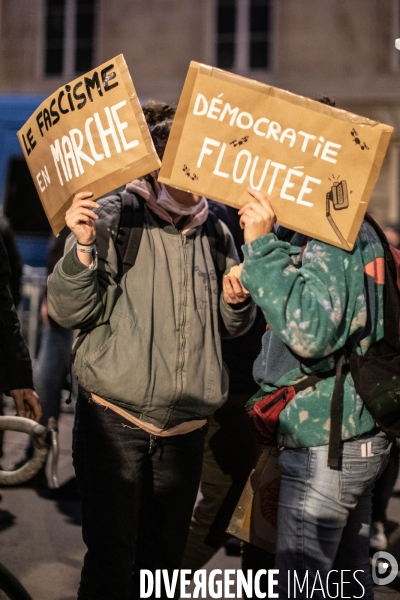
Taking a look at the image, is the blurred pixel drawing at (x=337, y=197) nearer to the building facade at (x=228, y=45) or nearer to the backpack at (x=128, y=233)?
the backpack at (x=128, y=233)

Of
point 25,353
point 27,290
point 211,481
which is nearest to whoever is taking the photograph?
point 25,353

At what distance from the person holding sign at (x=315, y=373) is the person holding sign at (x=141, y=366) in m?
0.43

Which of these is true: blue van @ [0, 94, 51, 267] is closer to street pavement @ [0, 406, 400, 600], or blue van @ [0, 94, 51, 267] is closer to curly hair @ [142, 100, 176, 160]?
street pavement @ [0, 406, 400, 600]

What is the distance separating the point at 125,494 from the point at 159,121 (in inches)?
52.6

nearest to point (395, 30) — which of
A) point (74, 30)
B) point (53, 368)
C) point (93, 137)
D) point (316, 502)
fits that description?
point (74, 30)

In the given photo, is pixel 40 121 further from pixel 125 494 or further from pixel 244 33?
pixel 244 33

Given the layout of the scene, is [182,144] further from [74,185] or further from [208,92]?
[74,185]

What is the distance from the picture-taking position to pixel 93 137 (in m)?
2.67

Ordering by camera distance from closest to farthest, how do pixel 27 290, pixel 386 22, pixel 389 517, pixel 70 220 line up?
pixel 70 220 < pixel 389 517 < pixel 27 290 < pixel 386 22

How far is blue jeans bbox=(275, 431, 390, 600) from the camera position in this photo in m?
2.42

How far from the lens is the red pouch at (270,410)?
2533mm

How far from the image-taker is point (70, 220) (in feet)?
8.68

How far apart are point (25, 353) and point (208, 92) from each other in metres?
1.31

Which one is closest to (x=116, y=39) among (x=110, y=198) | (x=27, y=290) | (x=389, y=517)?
(x=27, y=290)
